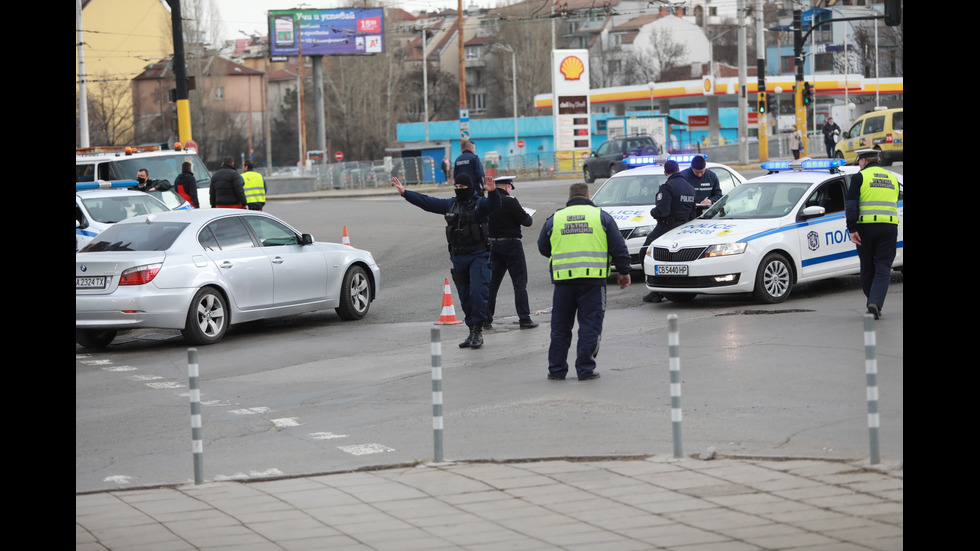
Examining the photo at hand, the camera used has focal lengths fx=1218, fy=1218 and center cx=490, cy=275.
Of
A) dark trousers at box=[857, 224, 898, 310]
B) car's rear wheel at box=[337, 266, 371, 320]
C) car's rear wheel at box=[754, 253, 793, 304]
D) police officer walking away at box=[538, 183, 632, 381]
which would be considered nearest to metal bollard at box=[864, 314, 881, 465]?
police officer walking away at box=[538, 183, 632, 381]

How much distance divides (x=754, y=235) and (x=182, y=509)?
9.53 meters

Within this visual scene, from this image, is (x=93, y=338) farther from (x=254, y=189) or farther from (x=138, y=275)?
(x=254, y=189)

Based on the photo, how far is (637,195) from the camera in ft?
61.4

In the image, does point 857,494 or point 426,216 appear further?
point 426,216

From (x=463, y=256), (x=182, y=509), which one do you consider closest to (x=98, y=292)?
(x=463, y=256)

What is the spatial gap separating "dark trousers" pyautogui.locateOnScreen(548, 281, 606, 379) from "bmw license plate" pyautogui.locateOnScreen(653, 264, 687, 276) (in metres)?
4.14

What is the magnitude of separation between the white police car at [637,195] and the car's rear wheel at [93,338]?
22.5 feet

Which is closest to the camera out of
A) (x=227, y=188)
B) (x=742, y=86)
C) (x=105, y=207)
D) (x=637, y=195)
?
(x=637, y=195)

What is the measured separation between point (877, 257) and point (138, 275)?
26.9ft

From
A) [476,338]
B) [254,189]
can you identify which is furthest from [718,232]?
[254,189]

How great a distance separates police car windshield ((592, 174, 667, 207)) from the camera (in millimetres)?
18594

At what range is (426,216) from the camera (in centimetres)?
3212

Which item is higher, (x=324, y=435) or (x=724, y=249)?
(x=724, y=249)
